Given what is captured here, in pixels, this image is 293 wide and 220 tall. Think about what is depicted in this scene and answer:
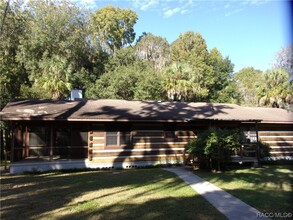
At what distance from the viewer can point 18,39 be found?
99.9 feet

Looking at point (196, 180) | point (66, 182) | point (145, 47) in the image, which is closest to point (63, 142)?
point (66, 182)

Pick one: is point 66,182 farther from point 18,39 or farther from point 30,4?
point 30,4

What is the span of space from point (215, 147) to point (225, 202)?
6.09 m

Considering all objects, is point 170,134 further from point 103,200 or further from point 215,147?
point 103,200

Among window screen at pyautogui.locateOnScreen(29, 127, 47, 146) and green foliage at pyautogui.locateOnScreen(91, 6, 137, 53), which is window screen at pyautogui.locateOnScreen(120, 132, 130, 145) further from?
green foliage at pyautogui.locateOnScreen(91, 6, 137, 53)

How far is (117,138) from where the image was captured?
1684 cm

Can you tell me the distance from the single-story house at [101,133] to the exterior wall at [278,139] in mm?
2324

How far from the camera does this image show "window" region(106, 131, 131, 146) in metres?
16.7

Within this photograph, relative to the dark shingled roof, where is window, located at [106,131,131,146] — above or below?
below

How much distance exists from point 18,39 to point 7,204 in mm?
26444

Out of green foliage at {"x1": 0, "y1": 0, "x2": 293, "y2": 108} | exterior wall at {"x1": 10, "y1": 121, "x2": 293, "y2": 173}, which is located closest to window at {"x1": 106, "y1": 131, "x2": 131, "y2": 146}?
exterior wall at {"x1": 10, "y1": 121, "x2": 293, "y2": 173}

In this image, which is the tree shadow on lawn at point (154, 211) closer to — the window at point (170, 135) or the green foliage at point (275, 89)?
the window at point (170, 135)

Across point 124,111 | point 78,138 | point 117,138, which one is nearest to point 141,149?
point 117,138

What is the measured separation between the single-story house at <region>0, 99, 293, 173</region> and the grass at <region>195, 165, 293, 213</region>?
15.8 feet
